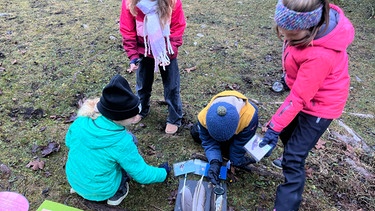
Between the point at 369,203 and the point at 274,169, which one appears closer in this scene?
the point at 369,203

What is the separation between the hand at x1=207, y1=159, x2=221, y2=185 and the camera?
3180mm

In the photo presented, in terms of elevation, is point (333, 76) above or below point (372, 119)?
above

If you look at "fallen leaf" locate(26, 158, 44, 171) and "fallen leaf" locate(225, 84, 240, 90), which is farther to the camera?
"fallen leaf" locate(225, 84, 240, 90)

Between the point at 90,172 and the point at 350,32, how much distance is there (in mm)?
2424

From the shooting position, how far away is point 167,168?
3297 millimetres

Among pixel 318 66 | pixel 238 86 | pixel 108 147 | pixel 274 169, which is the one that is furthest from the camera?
pixel 238 86

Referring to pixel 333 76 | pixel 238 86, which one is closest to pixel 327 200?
pixel 333 76

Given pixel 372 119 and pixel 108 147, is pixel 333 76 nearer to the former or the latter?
pixel 108 147

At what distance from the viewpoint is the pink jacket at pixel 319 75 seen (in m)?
2.36

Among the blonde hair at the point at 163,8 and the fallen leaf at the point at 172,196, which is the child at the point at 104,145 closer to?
the fallen leaf at the point at 172,196

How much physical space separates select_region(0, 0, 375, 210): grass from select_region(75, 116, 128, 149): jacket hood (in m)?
0.84

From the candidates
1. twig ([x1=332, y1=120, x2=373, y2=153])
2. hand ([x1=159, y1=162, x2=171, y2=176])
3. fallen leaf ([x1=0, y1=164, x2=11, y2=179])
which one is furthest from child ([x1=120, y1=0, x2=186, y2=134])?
twig ([x1=332, y1=120, x2=373, y2=153])

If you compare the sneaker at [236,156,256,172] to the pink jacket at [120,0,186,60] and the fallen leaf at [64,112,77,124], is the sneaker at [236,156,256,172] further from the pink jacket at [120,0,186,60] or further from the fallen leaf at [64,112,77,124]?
the fallen leaf at [64,112,77,124]

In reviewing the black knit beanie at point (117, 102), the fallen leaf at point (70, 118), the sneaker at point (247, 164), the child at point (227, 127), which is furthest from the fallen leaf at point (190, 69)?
the black knit beanie at point (117, 102)
